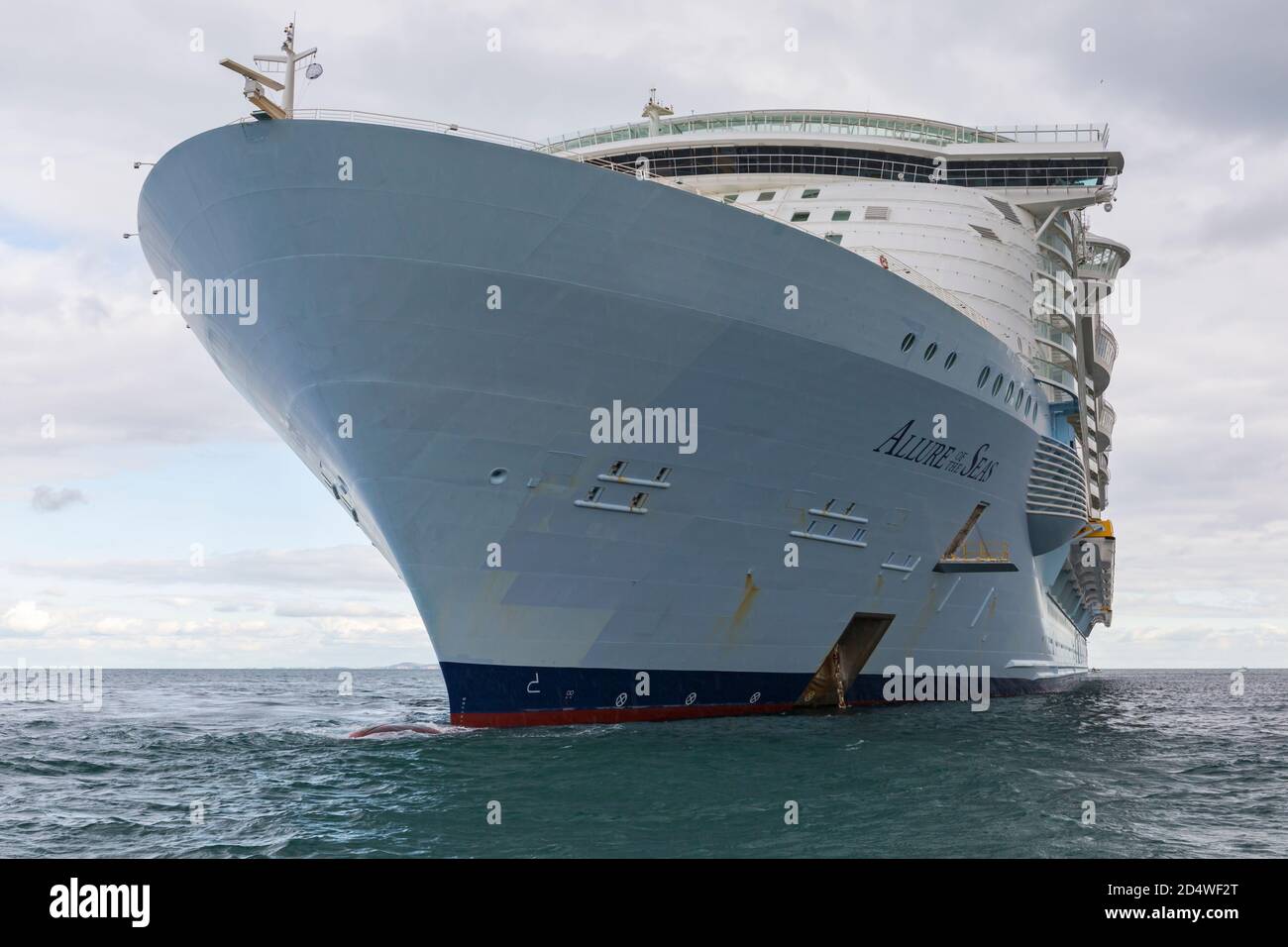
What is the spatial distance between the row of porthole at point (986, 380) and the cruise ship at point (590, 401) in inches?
3.0

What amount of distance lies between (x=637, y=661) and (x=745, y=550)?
93.2 inches

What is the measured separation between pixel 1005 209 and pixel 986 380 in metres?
8.18

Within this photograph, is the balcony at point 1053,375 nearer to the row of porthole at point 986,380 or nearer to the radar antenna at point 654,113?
the row of porthole at point 986,380

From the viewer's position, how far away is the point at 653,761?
43.0 feet

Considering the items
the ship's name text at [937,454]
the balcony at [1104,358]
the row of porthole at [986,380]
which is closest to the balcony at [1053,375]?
the row of porthole at [986,380]

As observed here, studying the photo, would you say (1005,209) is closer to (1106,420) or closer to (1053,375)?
(1053,375)

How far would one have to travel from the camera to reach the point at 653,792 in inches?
449

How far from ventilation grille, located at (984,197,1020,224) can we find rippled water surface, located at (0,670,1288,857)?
41.0 ft

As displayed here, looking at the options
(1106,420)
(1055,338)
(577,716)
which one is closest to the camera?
(577,716)

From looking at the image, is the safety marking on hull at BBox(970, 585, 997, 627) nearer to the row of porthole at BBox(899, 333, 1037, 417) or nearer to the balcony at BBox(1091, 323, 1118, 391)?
the row of porthole at BBox(899, 333, 1037, 417)

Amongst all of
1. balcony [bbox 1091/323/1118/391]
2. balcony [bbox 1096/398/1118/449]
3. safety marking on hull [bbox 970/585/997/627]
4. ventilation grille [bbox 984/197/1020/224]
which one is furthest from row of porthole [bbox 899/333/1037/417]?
balcony [bbox 1096/398/1118/449]

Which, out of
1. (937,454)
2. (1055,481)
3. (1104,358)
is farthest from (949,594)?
(1104,358)
